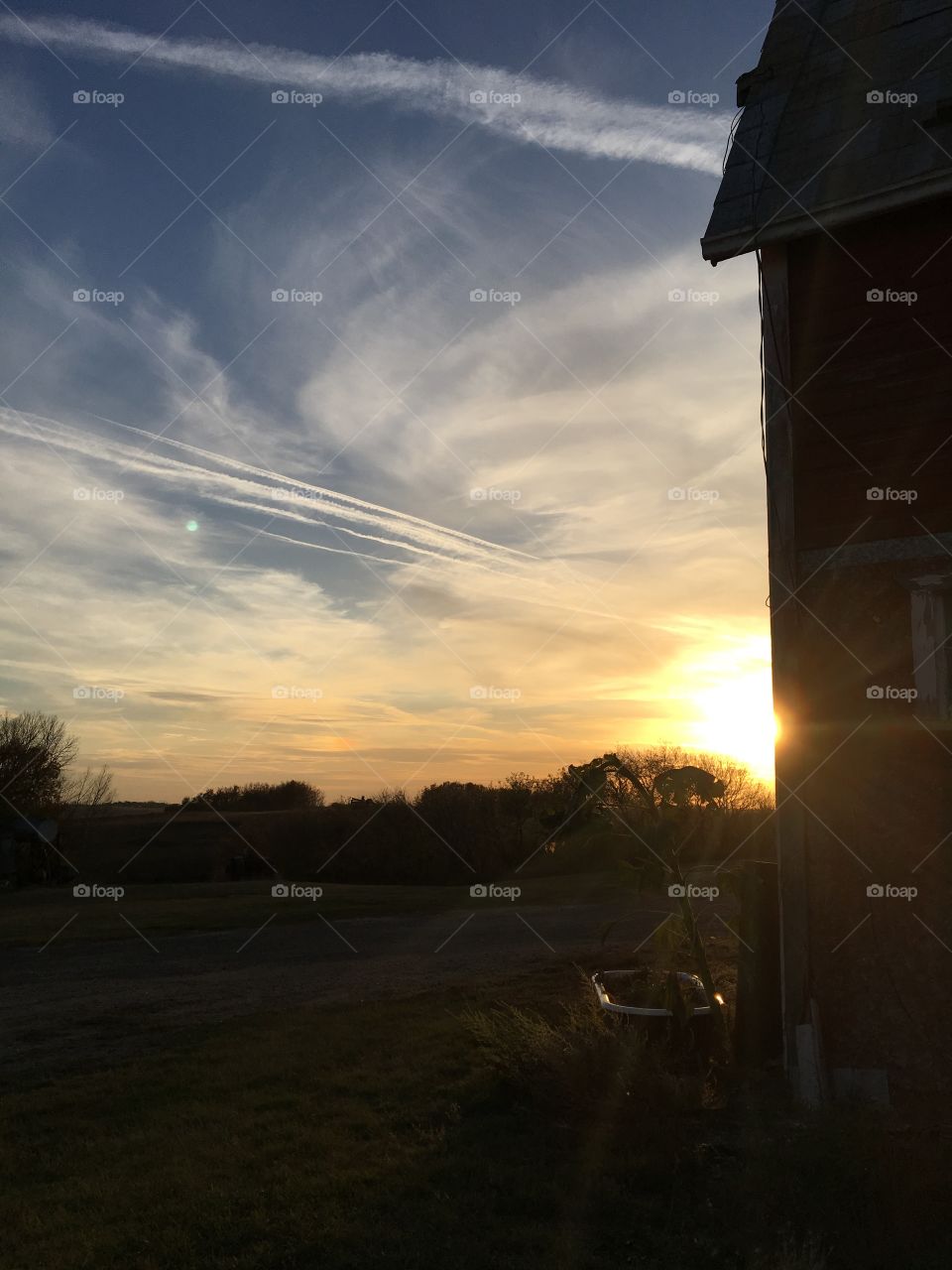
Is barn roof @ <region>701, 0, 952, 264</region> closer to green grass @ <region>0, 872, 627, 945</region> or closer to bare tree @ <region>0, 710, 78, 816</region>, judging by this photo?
green grass @ <region>0, 872, 627, 945</region>

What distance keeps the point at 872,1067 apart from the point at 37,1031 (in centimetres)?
829

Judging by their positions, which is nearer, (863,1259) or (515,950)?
(863,1259)

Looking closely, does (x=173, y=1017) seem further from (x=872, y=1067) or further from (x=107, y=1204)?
(x=872, y=1067)

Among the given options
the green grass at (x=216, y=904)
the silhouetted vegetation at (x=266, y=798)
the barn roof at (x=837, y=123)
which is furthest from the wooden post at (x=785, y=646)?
the silhouetted vegetation at (x=266, y=798)

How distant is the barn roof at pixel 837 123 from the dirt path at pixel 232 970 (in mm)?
9460

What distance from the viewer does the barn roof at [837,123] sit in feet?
24.2

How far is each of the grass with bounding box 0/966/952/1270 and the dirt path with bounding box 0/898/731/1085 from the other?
89.7 inches

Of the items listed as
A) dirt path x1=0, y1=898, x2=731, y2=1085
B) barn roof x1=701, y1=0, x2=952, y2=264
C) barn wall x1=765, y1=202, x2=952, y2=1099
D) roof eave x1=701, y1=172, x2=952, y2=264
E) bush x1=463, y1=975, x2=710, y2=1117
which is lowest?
dirt path x1=0, y1=898, x2=731, y2=1085

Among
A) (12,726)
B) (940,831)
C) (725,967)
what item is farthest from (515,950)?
(12,726)

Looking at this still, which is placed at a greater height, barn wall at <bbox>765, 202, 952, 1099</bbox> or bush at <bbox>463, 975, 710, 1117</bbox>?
barn wall at <bbox>765, 202, 952, 1099</bbox>

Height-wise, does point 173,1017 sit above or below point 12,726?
below

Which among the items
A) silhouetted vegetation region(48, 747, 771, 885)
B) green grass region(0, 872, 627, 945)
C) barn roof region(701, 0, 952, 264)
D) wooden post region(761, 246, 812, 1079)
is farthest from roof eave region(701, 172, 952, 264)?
silhouetted vegetation region(48, 747, 771, 885)

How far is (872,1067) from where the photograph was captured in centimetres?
671

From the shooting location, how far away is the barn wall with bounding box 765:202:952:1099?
6.72 m
